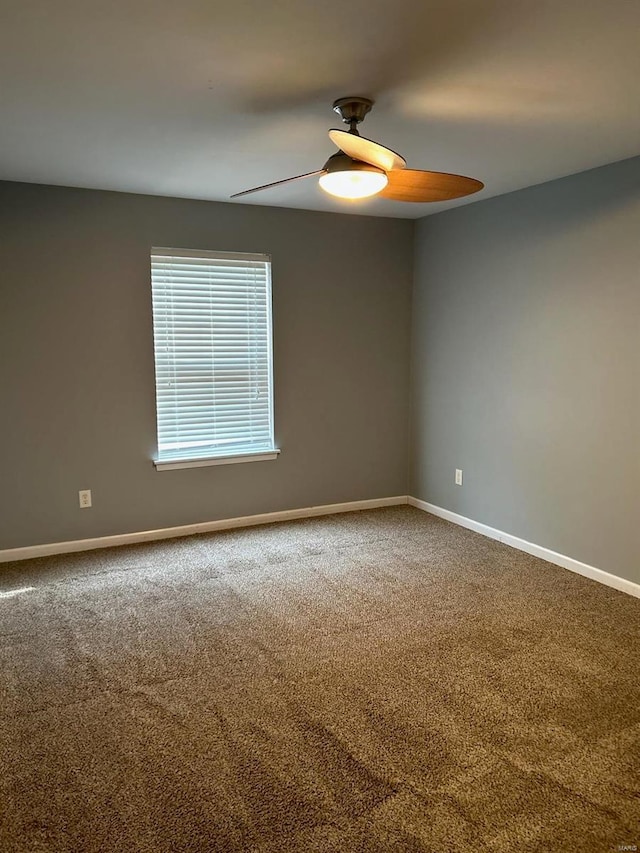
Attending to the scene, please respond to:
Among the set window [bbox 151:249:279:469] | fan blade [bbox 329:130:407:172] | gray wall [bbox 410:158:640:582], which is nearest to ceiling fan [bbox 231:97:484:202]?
fan blade [bbox 329:130:407:172]

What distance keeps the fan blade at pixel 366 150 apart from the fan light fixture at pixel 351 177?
3 centimetres

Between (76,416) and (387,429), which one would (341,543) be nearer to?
(387,429)

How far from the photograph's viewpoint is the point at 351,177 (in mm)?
2248

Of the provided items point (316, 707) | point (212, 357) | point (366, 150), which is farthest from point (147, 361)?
point (316, 707)

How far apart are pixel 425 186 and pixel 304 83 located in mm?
633

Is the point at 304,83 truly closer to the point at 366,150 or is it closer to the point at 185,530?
the point at 366,150

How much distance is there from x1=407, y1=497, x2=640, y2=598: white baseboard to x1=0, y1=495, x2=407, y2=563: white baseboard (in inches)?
19.1

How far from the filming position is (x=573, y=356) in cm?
347

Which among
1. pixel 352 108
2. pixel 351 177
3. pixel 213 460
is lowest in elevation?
pixel 213 460

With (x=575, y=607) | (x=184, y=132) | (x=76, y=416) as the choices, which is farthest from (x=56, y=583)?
(x=575, y=607)

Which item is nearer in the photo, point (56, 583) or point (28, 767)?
point (28, 767)

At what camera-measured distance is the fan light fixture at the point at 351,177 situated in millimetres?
2205

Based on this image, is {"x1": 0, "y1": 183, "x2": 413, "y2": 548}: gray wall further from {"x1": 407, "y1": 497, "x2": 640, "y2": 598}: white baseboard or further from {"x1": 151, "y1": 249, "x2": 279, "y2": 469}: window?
{"x1": 407, "y1": 497, "x2": 640, "y2": 598}: white baseboard

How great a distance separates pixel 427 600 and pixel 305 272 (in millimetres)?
2520
